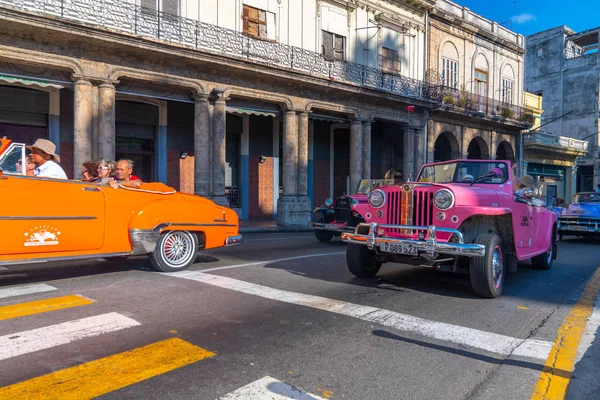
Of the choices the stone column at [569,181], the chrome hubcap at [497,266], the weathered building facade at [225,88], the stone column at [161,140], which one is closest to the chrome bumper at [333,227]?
the chrome hubcap at [497,266]

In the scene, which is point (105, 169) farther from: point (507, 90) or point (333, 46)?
point (507, 90)

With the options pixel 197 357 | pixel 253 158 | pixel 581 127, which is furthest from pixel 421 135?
pixel 581 127

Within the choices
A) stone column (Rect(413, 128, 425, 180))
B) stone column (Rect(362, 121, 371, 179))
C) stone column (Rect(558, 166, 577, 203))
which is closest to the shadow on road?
stone column (Rect(362, 121, 371, 179))

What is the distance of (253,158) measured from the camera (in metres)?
21.0

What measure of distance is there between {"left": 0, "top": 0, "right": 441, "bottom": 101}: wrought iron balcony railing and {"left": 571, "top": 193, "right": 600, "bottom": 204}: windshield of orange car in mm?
9711

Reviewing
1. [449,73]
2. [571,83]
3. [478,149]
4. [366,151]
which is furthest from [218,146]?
[571,83]

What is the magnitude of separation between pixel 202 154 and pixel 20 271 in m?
10.1

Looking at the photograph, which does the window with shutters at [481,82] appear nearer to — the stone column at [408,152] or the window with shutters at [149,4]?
the stone column at [408,152]

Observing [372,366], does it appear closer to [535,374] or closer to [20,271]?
[535,374]

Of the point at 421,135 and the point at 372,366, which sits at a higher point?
the point at 421,135

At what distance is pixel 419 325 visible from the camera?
4.44 metres

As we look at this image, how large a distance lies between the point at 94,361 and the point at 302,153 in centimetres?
1611

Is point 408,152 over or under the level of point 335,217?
over

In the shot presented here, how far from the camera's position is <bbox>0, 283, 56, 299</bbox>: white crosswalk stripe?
5.30 metres
